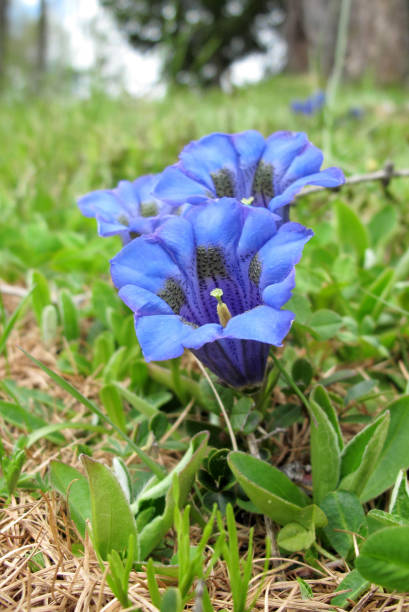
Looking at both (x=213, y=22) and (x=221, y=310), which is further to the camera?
(x=213, y=22)

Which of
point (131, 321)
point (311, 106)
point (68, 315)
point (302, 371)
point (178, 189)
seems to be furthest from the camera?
point (311, 106)

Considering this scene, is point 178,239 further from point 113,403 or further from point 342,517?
point 342,517

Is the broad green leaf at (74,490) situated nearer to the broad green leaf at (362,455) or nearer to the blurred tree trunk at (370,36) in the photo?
the broad green leaf at (362,455)

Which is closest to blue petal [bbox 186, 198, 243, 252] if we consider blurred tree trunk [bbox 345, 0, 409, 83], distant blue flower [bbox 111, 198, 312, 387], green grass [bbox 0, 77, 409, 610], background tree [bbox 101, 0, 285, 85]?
distant blue flower [bbox 111, 198, 312, 387]

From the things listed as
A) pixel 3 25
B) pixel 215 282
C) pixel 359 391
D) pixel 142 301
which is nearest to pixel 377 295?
pixel 359 391

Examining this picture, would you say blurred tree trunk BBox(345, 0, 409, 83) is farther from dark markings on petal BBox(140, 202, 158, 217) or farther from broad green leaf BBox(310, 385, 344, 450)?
broad green leaf BBox(310, 385, 344, 450)
